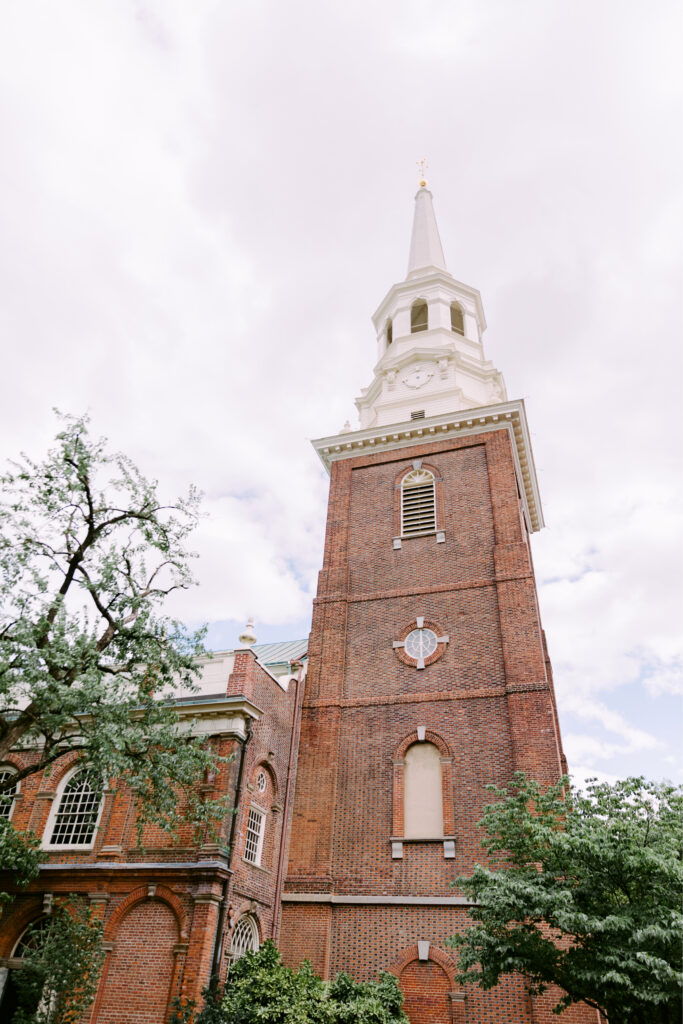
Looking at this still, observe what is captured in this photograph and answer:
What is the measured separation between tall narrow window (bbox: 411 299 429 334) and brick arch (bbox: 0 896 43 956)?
24525 mm

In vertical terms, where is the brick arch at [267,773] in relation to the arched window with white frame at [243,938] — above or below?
above

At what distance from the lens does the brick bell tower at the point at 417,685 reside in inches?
679

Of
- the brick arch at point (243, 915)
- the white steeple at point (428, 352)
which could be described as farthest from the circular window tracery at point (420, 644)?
the white steeple at point (428, 352)

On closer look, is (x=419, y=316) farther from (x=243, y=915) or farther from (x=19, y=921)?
(x=19, y=921)

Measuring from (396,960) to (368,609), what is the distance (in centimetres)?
943

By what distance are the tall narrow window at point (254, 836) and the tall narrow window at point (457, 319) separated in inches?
837

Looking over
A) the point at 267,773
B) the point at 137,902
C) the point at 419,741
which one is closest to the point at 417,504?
the point at 419,741

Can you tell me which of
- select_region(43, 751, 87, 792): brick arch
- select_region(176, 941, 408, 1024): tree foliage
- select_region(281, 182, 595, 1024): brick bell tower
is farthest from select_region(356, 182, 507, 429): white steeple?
select_region(176, 941, 408, 1024): tree foliage

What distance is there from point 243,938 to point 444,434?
648 inches

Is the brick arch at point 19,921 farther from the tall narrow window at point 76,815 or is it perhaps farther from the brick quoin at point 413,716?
the brick quoin at point 413,716

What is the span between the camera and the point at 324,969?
16891 mm

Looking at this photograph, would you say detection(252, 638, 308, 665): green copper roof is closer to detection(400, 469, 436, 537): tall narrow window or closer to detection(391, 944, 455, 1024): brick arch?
detection(400, 469, 436, 537): tall narrow window

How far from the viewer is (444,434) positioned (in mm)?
25516

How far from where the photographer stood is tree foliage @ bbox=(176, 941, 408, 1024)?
1383 centimetres
